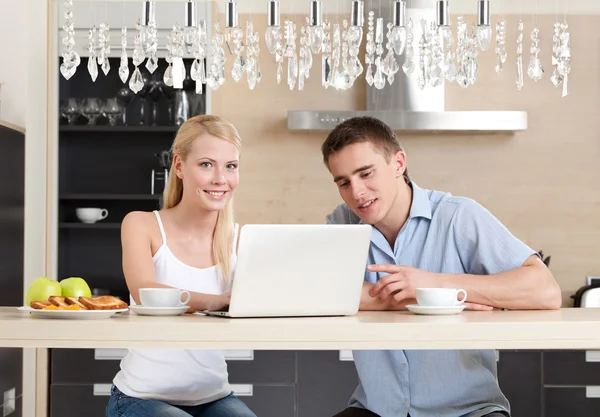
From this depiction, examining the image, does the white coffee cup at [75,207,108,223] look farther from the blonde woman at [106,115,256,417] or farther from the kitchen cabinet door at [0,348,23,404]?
the blonde woman at [106,115,256,417]

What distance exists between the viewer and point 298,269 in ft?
5.85

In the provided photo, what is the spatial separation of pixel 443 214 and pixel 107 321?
1006 mm

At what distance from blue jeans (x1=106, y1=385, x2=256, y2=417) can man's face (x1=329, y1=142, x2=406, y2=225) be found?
0.61 meters

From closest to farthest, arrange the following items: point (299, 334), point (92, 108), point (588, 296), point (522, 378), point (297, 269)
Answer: point (299, 334), point (297, 269), point (522, 378), point (588, 296), point (92, 108)

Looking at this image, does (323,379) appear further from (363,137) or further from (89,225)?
(363,137)

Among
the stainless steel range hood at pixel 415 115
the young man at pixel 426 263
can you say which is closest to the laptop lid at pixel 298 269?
the young man at pixel 426 263

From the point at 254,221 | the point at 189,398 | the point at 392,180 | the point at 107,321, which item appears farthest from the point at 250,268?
the point at 254,221

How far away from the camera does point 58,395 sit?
384cm

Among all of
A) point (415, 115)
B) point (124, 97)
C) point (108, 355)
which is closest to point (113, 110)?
point (124, 97)

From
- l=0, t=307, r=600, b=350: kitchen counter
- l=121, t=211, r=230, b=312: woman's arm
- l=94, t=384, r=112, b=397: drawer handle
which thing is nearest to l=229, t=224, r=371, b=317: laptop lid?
l=0, t=307, r=600, b=350: kitchen counter

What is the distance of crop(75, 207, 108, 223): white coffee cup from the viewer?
4242 millimetres

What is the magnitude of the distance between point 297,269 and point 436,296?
339 millimetres

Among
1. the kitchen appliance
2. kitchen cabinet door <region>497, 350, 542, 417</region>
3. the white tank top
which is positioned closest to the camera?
the white tank top

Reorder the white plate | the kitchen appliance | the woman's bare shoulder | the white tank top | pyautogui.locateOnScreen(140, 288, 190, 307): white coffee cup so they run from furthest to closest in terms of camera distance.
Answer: the kitchen appliance, the woman's bare shoulder, the white tank top, pyautogui.locateOnScreen(140, 288, 190, 307): white coffee cup, the white plate
